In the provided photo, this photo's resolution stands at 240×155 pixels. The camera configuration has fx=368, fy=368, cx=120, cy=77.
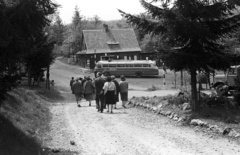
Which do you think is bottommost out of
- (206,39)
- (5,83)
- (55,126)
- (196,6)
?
(55,126)

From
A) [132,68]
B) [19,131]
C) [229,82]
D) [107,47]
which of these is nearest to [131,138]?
[19,131]

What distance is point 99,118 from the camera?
15188 millimetres

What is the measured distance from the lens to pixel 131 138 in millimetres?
10945

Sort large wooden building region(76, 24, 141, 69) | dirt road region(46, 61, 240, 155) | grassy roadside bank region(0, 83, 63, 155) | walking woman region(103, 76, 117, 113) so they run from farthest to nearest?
large wooden building region(76, 24, 141, 69), walking woman region(103, 76, 117, 113), dirt road region(46, 61, 240, 155), grassy roadside bank region(0, 83, 63, 155)

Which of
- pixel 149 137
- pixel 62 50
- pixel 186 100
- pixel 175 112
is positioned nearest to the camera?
pixel 149 137

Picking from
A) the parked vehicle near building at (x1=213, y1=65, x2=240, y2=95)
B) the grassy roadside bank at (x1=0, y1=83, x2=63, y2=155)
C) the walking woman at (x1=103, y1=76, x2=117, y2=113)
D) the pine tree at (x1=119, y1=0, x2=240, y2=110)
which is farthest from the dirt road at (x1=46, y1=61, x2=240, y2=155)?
the parked vehicle near building at (x1=213, y1=65, x2=240, y2=95)

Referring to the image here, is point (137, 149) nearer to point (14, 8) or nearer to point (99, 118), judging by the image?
point (14, 8)

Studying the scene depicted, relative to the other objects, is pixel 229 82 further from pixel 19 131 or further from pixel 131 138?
pixel 19 131

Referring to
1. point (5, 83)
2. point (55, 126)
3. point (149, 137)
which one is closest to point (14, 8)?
point (5, 83)

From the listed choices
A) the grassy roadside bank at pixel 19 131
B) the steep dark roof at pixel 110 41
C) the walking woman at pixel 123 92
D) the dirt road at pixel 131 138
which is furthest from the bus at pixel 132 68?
the grassy roadside bank at pixel 19 131

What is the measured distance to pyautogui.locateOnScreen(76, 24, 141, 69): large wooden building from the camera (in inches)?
2665

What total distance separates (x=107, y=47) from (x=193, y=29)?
5619cm

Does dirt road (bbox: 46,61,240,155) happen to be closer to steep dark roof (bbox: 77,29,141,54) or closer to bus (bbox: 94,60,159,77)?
bus (bbox: 94,60,159,77)

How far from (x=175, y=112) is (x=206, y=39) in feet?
10.3
